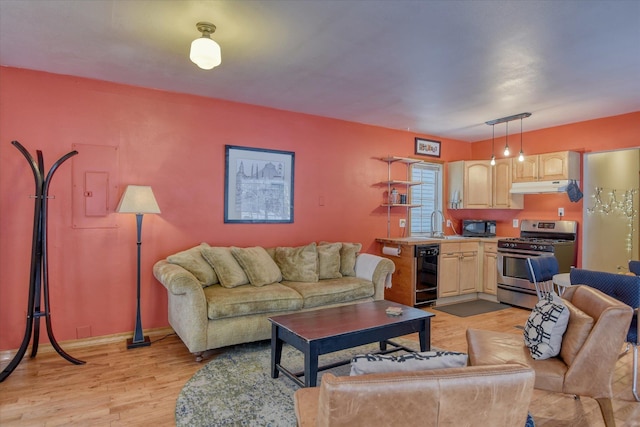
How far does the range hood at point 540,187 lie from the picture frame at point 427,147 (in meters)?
1.24

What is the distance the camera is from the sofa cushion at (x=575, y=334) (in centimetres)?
205

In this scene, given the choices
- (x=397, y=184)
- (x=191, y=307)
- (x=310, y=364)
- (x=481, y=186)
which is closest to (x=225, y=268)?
(x=191, y=307)

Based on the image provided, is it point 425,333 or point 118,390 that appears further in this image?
point 425,333

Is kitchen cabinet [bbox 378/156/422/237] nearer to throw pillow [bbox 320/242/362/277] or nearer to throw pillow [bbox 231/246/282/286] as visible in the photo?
throw pillow [bbox 320/242/362/277]

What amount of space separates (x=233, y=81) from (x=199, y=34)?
946 millimetres

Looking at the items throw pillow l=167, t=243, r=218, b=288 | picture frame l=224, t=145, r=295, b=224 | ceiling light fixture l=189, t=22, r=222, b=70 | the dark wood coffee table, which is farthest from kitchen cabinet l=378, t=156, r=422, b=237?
ceiling light fixture l=189, t=22, r=222, b=70

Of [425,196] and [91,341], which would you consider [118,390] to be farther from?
[425,196]

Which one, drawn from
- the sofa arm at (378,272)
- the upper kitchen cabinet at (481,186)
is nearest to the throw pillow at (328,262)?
the sofa arm at (378,272)

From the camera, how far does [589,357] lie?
1.99 metres

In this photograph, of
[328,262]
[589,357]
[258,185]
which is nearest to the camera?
[589,357]

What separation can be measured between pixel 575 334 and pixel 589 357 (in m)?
0.13

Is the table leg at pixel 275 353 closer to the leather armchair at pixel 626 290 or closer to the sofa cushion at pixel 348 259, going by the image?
the sofa cushion at pixel 348 259

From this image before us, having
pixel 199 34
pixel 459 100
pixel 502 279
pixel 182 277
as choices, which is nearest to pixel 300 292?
pixel 182 277

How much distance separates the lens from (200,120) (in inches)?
160
